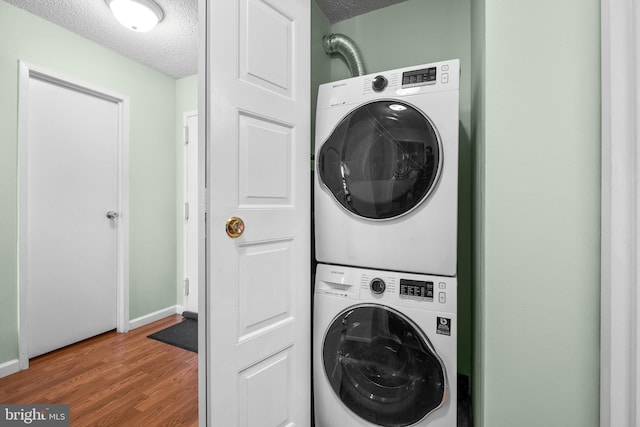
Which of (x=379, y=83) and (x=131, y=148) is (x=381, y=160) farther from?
(x=131, y=148)

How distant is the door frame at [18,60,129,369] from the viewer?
6.77 feet

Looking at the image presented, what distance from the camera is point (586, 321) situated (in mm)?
720

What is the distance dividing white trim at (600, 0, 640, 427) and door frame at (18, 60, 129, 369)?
3.06 m

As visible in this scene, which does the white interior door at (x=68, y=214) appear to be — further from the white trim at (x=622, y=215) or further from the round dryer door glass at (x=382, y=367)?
the white trim at (x=622, y=215)

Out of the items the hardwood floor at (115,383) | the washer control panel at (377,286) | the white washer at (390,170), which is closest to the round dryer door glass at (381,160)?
the white washer at (390,170)

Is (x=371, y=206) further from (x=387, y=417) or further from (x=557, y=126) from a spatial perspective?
(x=387, y=417)

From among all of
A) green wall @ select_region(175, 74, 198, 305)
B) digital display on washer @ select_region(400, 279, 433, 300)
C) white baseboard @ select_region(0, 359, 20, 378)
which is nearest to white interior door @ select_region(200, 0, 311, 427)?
digital display on washer @ select_region(400, 279, 433, 300)

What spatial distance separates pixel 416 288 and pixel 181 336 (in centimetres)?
231

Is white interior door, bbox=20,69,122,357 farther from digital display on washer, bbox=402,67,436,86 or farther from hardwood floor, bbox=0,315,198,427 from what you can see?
digital display on washer, bbox=402,67,436,86

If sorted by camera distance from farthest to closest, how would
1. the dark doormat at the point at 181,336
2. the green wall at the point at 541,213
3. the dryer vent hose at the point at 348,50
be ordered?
1. the dark doormat at the point at 181,336
2. the dryer vent hose at the point at 348,50
3. the green wall at the point at 541,213

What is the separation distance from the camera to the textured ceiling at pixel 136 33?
2.01 metres

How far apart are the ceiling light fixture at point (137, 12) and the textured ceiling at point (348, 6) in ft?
3.64

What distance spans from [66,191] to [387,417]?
2.76 m

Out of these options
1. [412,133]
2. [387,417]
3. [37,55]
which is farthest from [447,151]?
[37,55]
